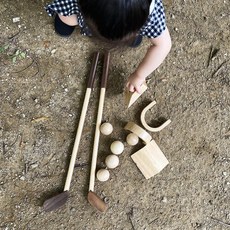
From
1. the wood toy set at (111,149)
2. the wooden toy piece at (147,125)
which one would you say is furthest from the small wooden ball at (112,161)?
the wooden toy piece at (147,125)

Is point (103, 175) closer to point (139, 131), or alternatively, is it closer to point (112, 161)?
point (112, 161)

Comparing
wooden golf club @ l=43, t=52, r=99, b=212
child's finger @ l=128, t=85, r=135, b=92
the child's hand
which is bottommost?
wooden golf club @ l=43, t=52, r=99, b=212

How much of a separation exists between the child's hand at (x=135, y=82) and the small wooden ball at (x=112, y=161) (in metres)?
0.18

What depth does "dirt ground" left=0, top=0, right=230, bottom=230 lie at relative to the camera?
3.49 feet

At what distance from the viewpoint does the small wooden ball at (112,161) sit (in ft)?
3.44

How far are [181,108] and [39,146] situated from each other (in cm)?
38

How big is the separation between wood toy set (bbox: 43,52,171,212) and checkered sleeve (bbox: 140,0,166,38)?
0.66 ft

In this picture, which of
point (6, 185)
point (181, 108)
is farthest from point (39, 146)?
point (181, 108)

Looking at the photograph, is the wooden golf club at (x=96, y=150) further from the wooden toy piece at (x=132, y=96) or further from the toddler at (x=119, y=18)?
the toddler at (x=119, y=18)

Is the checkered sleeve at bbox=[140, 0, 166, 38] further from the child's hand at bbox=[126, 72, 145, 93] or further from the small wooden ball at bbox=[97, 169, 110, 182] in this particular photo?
the small wooden ball at bbox=[97, 169, 110, 182]

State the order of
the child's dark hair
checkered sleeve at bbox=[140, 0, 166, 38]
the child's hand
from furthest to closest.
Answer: the child's hand
checkered sleeve at bbox=[140, 0, 166, 38]
the child's dark hair

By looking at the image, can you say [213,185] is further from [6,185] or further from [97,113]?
[6,185]

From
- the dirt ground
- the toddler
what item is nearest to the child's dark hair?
the toddler

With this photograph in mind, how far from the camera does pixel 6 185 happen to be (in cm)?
106
